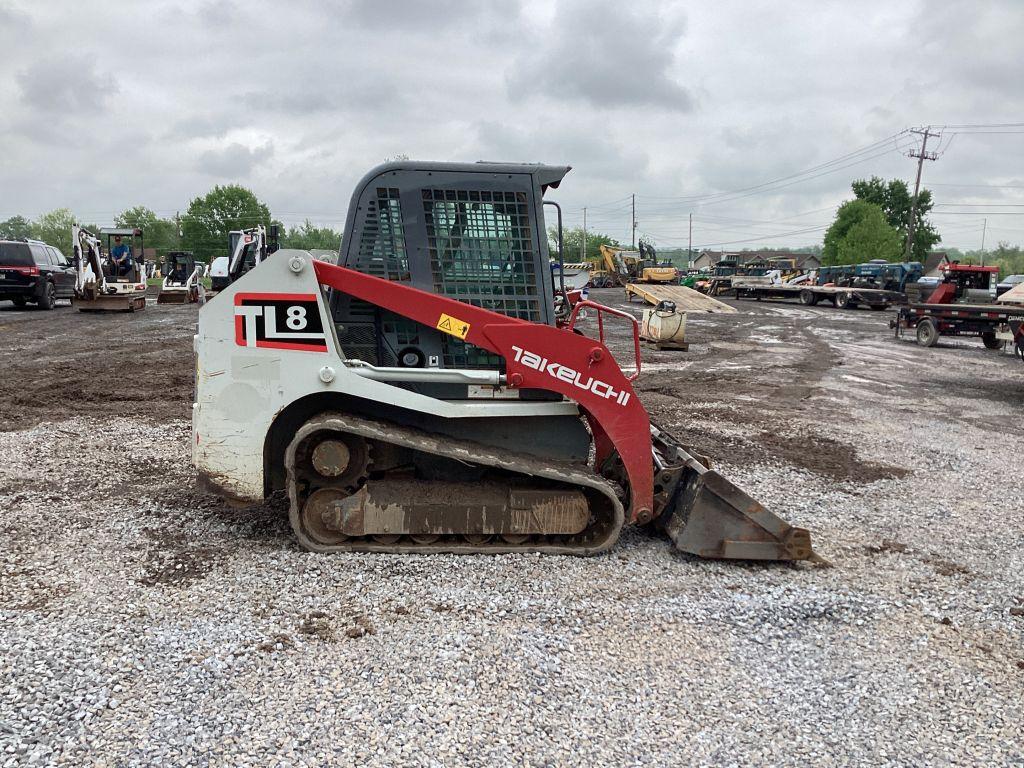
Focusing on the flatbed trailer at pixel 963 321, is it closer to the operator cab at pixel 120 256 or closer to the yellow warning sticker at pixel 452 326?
the yellow warning sticker at pixel 452 326

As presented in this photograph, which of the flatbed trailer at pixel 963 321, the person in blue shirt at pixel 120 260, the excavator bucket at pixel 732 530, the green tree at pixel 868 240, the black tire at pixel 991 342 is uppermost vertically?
the green tree at pixel 868 240

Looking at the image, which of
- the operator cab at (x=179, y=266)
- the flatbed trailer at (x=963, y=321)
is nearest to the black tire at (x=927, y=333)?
the flatbed trailer at (x=963, y=321)

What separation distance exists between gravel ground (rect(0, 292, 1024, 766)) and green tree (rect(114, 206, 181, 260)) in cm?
10373

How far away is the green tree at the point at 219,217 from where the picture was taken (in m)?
91.2

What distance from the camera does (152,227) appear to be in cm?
10388

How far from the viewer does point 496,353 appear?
451 cm

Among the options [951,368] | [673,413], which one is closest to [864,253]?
[951,368]

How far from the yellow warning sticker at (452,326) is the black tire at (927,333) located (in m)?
18.1

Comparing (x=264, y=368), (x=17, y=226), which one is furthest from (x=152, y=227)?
(x=264, y=368)

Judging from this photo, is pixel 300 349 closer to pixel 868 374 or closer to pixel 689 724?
pixel 689 724

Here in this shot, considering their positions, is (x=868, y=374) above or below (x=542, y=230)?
below

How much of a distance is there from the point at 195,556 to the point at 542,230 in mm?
2917

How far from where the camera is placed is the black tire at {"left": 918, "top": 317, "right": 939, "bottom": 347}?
18.9 m

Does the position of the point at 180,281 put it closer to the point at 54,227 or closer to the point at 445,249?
the point at 445,249
